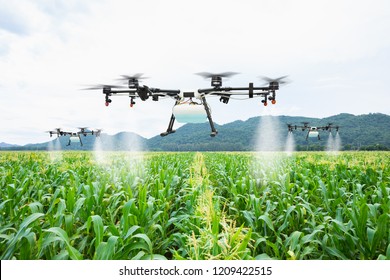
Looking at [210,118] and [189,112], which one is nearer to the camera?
[189,112]

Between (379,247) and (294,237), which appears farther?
(379,247)

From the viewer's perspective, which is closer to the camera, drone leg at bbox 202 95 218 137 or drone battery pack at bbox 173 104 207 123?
drone battery pack at bbox 173 104 207 123

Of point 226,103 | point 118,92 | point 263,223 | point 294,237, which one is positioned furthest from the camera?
point 226,103

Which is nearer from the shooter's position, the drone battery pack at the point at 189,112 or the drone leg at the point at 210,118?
the drone battery pack at the point at 189,112

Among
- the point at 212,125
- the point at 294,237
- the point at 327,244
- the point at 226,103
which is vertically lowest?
the point at 327,244

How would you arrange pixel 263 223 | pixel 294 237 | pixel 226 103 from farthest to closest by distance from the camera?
pixel 226 103, pixel 263 223, pixel 294 237

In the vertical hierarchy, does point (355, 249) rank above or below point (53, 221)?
below
